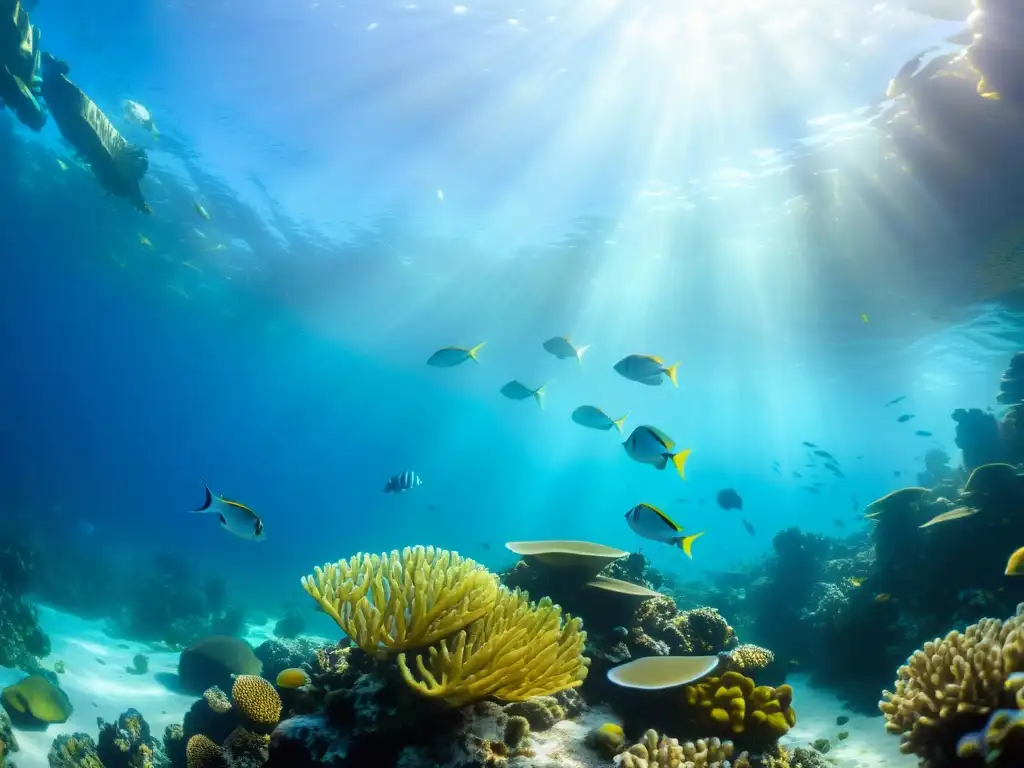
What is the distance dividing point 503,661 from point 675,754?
1189 millimetres

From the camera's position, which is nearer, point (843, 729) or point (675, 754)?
point (675, 754)

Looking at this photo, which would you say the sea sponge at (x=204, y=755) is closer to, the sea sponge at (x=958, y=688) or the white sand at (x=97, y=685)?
the sea sponge at (x=958, y=688)

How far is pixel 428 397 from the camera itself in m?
55.6

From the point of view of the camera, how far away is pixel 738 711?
11.9ft

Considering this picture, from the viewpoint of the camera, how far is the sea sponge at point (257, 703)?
389 cm

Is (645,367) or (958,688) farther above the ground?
(645,367)

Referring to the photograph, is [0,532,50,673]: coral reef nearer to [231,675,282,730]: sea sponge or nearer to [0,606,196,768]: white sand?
[0,606,196,768]: white sand

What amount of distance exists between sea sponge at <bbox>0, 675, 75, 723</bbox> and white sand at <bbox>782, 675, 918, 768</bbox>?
35.9ft

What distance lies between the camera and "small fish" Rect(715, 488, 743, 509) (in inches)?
516

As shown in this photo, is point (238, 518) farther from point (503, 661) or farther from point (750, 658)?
point (750, 658)

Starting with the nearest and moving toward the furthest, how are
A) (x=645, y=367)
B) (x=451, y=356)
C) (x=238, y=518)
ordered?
(x=238, y=518) < (x=645, y=367) < (x=451, y=356)

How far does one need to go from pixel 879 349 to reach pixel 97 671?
3675 cm

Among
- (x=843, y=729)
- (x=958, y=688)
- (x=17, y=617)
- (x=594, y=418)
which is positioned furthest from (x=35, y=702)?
(x=843, y=729)

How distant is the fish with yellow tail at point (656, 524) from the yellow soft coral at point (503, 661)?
1.50 metres
